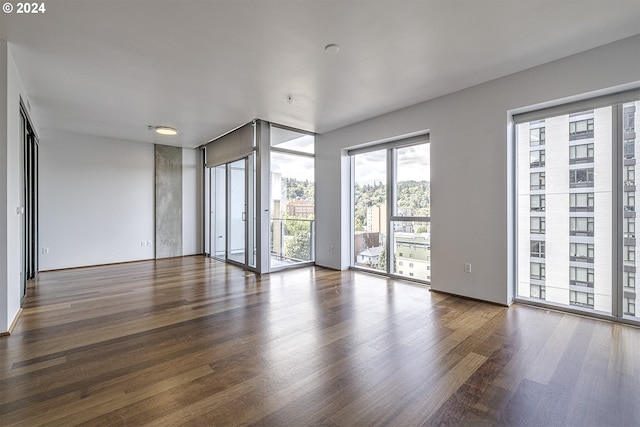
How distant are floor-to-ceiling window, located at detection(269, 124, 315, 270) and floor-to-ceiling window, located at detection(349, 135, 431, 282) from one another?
964 millimetres

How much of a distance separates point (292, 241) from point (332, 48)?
3.81m

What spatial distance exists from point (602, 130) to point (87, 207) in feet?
26.8

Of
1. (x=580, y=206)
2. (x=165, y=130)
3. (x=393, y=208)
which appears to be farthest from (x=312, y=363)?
(x=165, y=130)

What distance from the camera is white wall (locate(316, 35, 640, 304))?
2834 mm

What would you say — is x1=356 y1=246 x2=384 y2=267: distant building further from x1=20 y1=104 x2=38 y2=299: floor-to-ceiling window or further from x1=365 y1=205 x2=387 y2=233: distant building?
x1=20 y1=104 x2=38 y2=299: floor-to-ceiling window

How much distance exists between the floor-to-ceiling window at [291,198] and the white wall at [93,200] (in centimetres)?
322

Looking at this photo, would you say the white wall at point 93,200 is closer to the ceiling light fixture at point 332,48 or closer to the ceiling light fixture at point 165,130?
the ceiling light fixture at point 165,130

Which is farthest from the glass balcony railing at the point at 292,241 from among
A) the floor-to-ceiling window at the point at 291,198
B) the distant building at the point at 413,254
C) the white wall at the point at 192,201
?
the white wall at the point at 192,201

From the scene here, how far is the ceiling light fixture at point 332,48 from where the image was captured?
2.70m

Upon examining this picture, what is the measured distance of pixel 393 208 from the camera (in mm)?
4789

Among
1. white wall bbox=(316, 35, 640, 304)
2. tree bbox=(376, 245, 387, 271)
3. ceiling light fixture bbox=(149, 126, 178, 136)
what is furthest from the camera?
ceiling light fixture bbox=(149, 126, 178, 136)

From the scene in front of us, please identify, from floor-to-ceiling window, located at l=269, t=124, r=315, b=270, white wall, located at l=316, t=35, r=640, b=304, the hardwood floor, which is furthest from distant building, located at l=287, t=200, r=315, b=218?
the hardwood floor

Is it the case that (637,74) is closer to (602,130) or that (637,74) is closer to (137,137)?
(602,130)

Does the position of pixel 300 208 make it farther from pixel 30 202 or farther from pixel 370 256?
pixel 30 202
